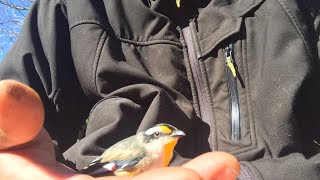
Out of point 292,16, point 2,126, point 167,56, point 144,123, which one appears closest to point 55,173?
point 2,126

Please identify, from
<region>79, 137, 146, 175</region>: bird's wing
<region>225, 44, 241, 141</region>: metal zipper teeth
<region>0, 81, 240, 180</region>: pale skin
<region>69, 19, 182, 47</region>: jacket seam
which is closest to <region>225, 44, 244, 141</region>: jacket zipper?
<region>225, 44, 241, 141</region>: metal zipper teeth

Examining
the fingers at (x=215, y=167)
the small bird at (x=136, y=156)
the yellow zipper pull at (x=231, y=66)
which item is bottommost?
the yellow zipper pull at (x=231, y=66)

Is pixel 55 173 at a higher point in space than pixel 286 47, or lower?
higher

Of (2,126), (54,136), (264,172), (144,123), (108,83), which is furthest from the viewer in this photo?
(54,136)

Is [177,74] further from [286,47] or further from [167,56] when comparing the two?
[286,47]

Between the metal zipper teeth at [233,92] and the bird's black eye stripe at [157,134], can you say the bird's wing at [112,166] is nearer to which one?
the bird's black eye stripe at [157,134]

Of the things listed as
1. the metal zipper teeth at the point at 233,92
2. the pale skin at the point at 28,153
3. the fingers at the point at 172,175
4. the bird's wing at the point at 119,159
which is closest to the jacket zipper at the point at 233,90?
the metal zipper teeth at the point at 233,92

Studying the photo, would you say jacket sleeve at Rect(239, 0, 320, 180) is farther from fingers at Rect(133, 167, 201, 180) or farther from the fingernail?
fingers at Rect(133, 167, 201, 180)
